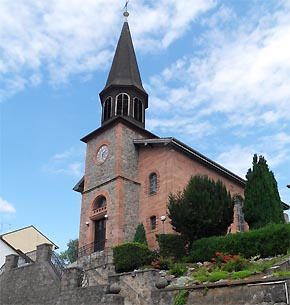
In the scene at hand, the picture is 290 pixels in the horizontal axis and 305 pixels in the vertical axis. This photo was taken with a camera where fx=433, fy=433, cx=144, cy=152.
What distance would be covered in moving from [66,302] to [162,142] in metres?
11.4

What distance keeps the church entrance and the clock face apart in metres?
3.98

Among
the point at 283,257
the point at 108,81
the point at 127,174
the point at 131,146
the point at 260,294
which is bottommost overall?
the point at 260,294

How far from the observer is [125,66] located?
106 ft

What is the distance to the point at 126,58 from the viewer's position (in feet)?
108

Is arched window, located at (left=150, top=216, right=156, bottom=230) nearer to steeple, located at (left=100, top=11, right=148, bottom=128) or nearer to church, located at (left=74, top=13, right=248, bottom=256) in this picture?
church, located at (left=74, top=13, right=248, bottom=256)

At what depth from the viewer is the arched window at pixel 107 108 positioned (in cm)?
3009

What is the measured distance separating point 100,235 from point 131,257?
681cm

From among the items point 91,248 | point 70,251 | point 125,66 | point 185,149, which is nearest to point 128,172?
point 185,149

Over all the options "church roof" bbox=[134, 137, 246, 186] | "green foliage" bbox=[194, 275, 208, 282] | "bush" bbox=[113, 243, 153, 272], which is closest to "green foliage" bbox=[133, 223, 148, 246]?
"bush" bbox=[113, 243, 153, 272]

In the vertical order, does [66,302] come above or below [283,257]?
below

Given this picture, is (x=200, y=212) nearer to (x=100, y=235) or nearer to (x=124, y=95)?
(x=100, y=235)

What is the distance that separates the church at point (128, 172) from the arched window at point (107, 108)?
0.04 meters

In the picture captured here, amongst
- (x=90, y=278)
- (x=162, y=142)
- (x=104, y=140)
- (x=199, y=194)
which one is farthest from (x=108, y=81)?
(x=90, y=278)

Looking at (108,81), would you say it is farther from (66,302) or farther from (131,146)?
(66,302)
